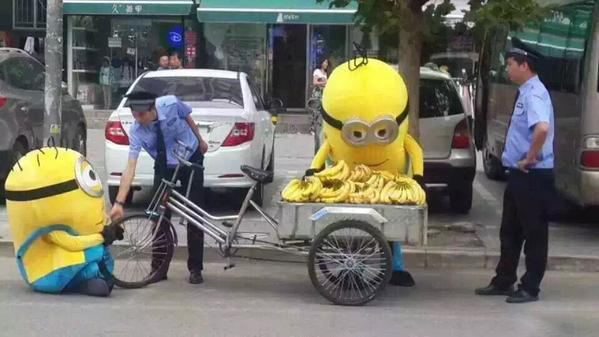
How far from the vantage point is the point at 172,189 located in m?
7.66

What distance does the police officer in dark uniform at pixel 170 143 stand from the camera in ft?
25.4

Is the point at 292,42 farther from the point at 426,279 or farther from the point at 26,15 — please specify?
the point at 426,279

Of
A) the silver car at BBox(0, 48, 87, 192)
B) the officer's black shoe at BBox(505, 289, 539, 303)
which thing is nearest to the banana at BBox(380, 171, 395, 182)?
the officer's black shoe at BBox(505, 289, 539, 303)

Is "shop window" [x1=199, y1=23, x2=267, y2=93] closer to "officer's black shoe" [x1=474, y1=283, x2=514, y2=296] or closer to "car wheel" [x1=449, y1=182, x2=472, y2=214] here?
"car wheel" [x1=449, y1=182, x2=472, y2=214]

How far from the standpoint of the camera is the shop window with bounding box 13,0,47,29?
980 inches

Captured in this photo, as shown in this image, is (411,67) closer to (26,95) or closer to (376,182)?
(376,182)

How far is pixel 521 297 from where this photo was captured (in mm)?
7480

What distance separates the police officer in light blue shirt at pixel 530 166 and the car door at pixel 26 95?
5.96m

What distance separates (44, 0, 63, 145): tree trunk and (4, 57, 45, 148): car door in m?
1.07

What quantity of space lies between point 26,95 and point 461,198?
511 cm

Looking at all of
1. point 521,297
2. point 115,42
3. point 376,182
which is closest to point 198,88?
point 376,182

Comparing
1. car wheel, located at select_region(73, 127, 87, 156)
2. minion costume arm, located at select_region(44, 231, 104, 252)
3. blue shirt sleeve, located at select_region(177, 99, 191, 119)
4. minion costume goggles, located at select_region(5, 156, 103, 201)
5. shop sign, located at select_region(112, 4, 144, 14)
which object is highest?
shop sign, located at select_region(112, 4, 144, 14)

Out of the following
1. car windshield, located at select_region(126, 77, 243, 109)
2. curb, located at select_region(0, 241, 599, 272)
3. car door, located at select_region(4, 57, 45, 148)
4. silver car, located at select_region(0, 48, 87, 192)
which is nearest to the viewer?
curb, located at select_region(0, 241, 599, 272)

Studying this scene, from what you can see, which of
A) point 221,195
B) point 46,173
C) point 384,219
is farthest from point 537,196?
point 221,195
